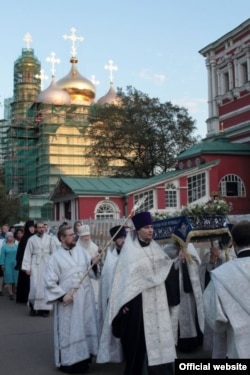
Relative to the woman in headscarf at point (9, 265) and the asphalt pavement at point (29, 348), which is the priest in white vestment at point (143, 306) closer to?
the asphalt pavement at point (29, 348)

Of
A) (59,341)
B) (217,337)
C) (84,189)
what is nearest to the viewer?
(217,337)

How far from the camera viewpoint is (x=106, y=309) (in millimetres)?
6574

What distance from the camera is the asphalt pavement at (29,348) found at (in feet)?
21.2

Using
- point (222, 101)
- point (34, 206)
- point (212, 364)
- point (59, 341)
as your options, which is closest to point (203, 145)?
point (222, 101)

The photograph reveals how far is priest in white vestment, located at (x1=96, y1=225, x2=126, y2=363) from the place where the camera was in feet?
19.8

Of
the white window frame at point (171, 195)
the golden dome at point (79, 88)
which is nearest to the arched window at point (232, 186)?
the white window frame at point (171, 195)

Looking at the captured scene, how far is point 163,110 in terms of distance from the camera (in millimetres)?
39406

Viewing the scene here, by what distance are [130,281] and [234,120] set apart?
109 ft

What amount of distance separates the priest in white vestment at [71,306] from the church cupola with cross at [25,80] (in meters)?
63.0

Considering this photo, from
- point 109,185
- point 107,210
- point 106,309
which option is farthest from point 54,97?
point 106,309

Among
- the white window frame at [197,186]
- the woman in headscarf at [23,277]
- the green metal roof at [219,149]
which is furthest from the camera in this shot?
the green metal roof at [219,149]

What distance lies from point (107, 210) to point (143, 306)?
26.1 metres

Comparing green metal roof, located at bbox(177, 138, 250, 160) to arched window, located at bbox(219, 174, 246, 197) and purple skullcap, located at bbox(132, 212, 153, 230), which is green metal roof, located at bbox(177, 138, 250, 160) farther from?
purple skullcap, located at bbox(132, 212, 153, 230)

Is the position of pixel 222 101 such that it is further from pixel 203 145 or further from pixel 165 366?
pixel 165 366
